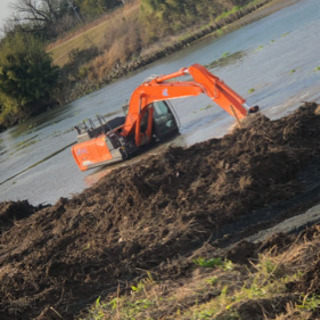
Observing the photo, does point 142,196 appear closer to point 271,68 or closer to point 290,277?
point 290,277

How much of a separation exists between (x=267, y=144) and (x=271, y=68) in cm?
1653

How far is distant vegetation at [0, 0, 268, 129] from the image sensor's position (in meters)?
65.1


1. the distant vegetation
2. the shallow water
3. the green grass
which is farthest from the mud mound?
the green grass

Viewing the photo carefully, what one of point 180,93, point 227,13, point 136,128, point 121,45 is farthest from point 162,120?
point 121,45

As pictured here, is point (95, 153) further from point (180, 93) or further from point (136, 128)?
point (180, 93)

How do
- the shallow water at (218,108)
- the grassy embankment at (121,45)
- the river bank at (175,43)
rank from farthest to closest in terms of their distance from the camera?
1. the grassy embankment at (121,45)
2. the river bank at (175,43)
3. the shallow water at (218,108)

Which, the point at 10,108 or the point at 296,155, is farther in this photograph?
the point at 10,108

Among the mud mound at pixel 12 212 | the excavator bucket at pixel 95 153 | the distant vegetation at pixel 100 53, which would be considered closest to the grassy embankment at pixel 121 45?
the distant vegetation at pixel 100 53

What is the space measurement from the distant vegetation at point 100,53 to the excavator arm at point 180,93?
43223 millimetres

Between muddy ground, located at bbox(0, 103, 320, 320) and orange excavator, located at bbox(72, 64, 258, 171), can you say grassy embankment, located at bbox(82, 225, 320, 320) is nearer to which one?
muddy ground, located at bbox(0, 103, 320, 320)

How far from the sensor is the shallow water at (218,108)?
19703mm

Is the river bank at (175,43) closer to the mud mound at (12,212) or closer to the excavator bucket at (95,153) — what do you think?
the excavator bucket at (95,153)

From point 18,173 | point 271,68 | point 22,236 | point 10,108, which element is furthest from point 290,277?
point 10,108

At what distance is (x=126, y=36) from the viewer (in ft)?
235
